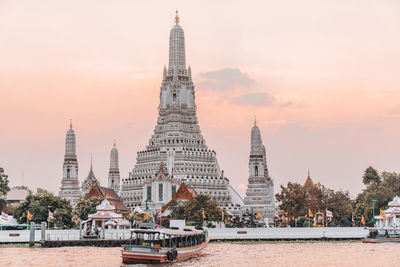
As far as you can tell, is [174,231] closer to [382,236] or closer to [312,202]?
[382,236]

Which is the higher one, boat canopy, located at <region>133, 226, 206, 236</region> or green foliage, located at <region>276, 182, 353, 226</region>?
green foliage, located at <region>276, 182, 353, 226</region>

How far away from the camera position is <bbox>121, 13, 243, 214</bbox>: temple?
118m

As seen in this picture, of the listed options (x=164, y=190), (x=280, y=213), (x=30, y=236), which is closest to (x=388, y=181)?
(x=280, y=213)

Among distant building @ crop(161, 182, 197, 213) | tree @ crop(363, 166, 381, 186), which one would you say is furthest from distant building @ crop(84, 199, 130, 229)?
tree @ crop(363, 166, 381, 186)

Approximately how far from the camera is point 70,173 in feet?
395

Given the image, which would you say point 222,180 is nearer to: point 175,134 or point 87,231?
point 175,134

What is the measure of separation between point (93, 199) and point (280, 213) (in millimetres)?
27270

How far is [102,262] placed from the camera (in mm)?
56156

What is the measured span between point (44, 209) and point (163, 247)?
38.5m

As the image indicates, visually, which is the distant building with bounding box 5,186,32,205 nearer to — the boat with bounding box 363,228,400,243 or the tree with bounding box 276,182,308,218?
the tree with bounding box 276,182,308,218

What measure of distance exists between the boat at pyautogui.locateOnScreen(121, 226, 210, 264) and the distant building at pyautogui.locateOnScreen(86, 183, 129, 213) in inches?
1945

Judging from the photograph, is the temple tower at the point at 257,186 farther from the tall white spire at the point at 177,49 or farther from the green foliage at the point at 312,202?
the tall white spire at the point at 177,49

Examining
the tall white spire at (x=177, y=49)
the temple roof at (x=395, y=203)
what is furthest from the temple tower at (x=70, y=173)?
the temple roof at (x=395, y=203)

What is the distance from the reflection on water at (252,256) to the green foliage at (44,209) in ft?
65.2
